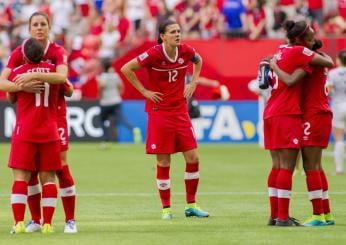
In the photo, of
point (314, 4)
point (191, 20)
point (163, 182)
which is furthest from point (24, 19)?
point (163, 182)

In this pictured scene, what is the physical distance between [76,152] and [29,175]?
1606cm

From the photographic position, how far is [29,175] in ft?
43.3

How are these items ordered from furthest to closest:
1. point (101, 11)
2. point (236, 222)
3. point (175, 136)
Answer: point (101, 11) < point (175, 136) < point (236, 222)

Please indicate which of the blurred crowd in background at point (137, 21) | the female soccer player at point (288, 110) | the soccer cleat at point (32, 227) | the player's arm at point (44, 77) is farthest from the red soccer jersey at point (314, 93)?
the blurred crowd in background at point (137, 21)

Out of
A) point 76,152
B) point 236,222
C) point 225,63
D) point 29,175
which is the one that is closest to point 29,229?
point 29,175

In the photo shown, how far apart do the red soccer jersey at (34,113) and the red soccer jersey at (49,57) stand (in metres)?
0.09

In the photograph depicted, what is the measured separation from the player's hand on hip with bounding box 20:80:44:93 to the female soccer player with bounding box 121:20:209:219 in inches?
106

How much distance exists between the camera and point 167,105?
15.5 m

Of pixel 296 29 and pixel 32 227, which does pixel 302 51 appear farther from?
pixel 32 227

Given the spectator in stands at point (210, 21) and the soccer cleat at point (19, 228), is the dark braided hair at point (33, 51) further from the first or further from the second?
the spectator in stands at point (210, 21)

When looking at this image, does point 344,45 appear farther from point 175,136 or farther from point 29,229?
point 29,229

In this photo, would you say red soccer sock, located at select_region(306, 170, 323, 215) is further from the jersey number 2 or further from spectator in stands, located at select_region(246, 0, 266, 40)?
spectator in stands, located at select_region(246, 0, 266, 40)

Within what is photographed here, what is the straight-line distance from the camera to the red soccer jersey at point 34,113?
42.4 feet

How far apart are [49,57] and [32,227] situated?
6.30 ft
